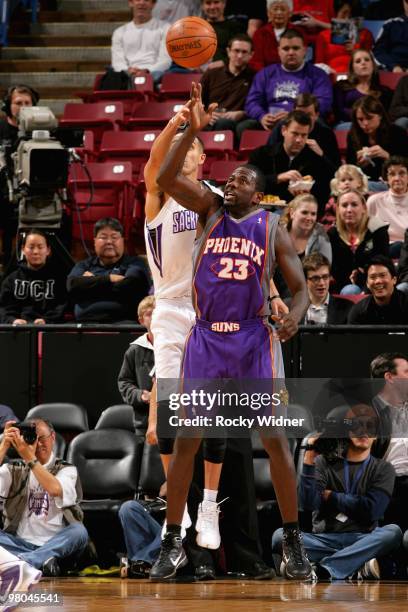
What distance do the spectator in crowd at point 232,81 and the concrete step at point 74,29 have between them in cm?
302

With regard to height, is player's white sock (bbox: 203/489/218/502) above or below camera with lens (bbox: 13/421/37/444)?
below

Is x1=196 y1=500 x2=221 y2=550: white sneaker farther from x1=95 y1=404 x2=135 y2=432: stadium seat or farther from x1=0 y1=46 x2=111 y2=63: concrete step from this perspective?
x1=0 y1=46 x2=111 y2=63: concrete step

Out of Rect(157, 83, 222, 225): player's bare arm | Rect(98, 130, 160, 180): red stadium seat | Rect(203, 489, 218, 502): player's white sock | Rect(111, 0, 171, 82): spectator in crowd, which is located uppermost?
Rect(111, 0, 171, 82): spectator in crowd

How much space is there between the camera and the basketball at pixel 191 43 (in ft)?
23.2

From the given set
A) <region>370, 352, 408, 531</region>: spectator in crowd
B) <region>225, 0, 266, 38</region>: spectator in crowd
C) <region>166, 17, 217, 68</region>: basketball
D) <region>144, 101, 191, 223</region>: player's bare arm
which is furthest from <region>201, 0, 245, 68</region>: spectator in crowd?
<region>144, 101, 191, 223</region>: player's bare arm

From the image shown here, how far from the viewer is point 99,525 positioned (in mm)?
8008

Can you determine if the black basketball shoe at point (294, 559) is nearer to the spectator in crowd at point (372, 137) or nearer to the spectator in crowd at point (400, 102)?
the spectator in crowd at point (372, 137)

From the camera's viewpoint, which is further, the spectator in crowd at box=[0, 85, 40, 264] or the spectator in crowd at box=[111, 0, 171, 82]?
the spectator in crowd at box=[111, 0, 171, 82]

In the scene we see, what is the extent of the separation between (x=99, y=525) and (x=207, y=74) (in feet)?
19.7

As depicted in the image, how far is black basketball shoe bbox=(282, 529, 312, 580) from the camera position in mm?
5625

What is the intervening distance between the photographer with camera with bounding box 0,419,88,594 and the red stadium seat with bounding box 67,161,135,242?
3.87 m

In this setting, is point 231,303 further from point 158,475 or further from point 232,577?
point 158,475

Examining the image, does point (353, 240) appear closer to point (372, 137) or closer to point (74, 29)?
point (372, 137)

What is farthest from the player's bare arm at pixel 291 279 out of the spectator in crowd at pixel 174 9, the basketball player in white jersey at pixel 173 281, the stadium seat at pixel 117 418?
the spectator in crowd at pixel 174 9
